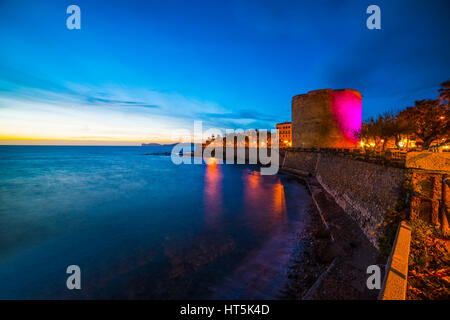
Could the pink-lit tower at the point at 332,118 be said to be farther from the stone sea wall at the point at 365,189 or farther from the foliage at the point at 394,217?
the foliage at the point at 394,217

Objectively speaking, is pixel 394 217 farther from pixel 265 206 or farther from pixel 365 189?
pixel 265 206

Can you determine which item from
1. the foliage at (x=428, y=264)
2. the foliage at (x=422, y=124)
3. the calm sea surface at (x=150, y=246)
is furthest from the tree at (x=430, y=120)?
the foliage at (x=428, y=264)

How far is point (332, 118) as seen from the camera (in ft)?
Answer: 81.9

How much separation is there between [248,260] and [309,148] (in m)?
21.9

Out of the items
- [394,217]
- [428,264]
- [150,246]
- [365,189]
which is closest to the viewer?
[428,264]

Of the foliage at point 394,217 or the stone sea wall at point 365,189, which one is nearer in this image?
the foliage at point 394,217

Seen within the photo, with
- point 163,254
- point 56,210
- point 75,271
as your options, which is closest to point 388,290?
point 163,254

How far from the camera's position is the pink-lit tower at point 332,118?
24.9 meters

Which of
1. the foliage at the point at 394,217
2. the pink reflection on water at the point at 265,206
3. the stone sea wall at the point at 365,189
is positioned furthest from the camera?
the pink reflection on water at the point at 265,206

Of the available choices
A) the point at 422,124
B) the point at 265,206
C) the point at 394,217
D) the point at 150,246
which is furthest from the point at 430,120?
the point at 150,246
